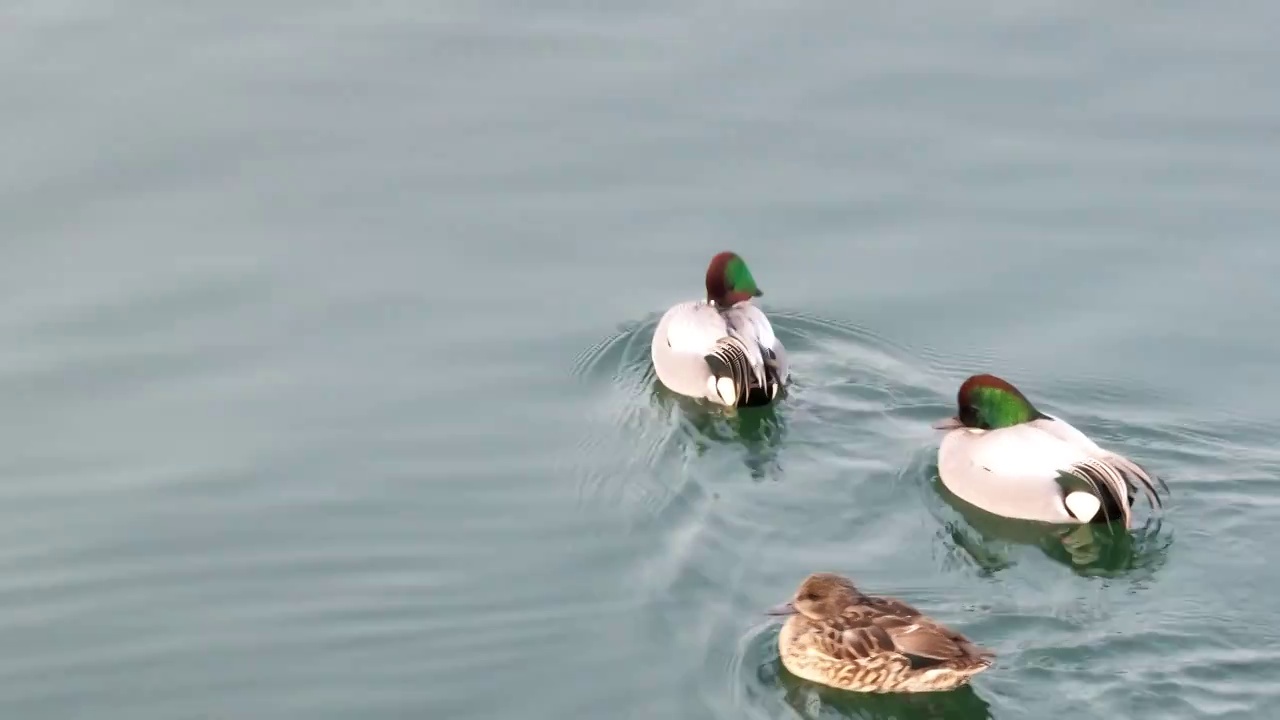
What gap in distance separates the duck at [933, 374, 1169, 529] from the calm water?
196mm

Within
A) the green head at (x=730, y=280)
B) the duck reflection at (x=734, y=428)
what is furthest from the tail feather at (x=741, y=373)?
the green head at (x=730, y=280)

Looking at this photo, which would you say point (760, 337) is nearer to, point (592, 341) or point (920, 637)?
point (592, 341)

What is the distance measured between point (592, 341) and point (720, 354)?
105 centimetres

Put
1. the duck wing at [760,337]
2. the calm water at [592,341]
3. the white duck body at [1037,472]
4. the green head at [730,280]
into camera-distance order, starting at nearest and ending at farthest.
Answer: the calm water at [592,341] → the white duck body at [1037,472] → the duck wing at [760,337] → the green head at [730,280]

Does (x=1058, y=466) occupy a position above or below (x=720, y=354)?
below

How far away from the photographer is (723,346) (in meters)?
11.8

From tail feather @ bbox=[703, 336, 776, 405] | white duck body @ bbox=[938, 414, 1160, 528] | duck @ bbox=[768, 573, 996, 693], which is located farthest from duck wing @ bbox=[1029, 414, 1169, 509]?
duck @ bbox=[768, 573, 996, 693]

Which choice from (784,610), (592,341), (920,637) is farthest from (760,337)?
(920,637)

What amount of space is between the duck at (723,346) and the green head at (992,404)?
1.24 meters

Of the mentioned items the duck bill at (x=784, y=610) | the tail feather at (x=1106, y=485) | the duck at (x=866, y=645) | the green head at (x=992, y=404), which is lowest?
the duck at (x=866, y=645)

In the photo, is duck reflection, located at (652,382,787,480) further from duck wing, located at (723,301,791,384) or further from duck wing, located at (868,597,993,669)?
duck wing, located at (868,597,993,669)

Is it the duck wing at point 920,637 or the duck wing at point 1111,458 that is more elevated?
the duck wing at point 1111,458

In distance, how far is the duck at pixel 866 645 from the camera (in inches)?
341

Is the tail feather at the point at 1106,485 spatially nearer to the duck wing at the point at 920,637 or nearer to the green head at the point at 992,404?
the green head at the point at 992,404
